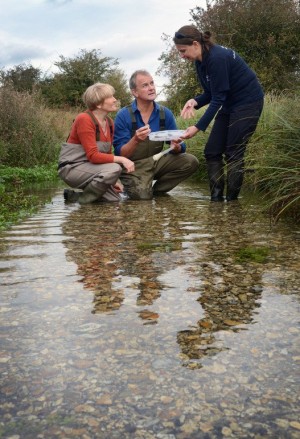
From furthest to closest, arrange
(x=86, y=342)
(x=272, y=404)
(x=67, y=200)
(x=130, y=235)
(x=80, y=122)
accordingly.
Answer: (x=67, y=200), (x=80, y=122), (x=130, y=235), (x=86, y=342), (x=272, y=404)

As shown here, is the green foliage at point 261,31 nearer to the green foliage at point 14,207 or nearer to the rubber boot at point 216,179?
the rubber boot at point 216,179

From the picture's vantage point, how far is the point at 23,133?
38.0 feet

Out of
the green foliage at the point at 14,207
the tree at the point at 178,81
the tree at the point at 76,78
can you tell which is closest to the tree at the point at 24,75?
the tree at the point at 76,78

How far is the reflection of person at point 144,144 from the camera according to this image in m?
6.44

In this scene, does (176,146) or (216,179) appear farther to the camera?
(176,146)

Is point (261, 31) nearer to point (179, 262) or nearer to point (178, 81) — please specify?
point (178, 81)

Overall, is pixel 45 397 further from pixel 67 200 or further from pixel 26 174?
pixel 26 174

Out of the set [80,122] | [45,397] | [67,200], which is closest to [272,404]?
[45,397]

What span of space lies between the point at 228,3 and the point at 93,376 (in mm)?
17911

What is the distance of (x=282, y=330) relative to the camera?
2354 millimetres

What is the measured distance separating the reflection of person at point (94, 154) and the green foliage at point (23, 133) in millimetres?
4732

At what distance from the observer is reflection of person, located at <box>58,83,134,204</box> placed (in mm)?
6285

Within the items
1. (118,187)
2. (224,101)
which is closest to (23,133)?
(118,187)

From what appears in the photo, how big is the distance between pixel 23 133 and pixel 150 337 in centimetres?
998
